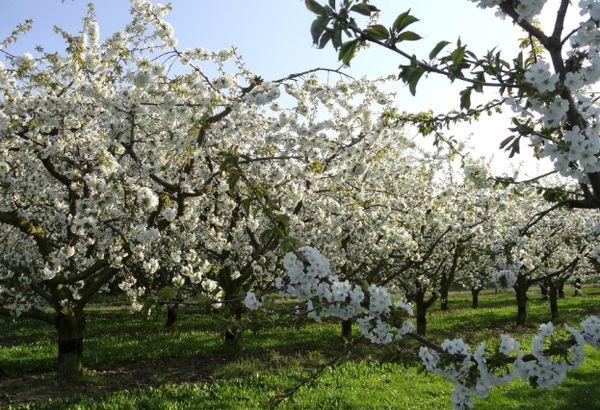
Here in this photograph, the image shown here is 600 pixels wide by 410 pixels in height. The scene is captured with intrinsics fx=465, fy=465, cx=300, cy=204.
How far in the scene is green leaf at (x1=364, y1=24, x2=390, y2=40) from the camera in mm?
2562

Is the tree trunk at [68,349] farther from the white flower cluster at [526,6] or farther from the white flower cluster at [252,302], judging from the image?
the white flower cluster at [526,6]

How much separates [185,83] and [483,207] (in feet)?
35.0

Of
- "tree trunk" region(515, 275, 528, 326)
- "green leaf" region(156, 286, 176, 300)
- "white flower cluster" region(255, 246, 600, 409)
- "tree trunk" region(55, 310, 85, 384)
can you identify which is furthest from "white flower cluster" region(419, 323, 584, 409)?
"tree trunk" region(515, 275, 528, 326)

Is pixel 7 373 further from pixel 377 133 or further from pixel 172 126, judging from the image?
pixel 377 133

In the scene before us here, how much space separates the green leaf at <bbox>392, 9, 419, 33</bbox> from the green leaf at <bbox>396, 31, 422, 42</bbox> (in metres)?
0.04

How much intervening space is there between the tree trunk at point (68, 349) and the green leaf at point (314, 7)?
9.32m

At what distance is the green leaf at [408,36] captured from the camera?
2.50 meters

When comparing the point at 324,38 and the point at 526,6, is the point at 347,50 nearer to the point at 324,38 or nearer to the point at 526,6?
the point at 324,38

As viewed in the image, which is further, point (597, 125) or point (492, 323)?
point (492, 323)

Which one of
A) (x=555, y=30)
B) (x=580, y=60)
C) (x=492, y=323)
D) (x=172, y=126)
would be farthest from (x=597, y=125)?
(x=492, y=323)

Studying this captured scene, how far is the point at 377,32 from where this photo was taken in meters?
2.58

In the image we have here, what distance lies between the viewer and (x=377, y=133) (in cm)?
871

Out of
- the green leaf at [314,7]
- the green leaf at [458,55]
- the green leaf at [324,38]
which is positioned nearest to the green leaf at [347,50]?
the green leaf at [324,38]

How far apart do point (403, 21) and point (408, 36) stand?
0.08 meters
